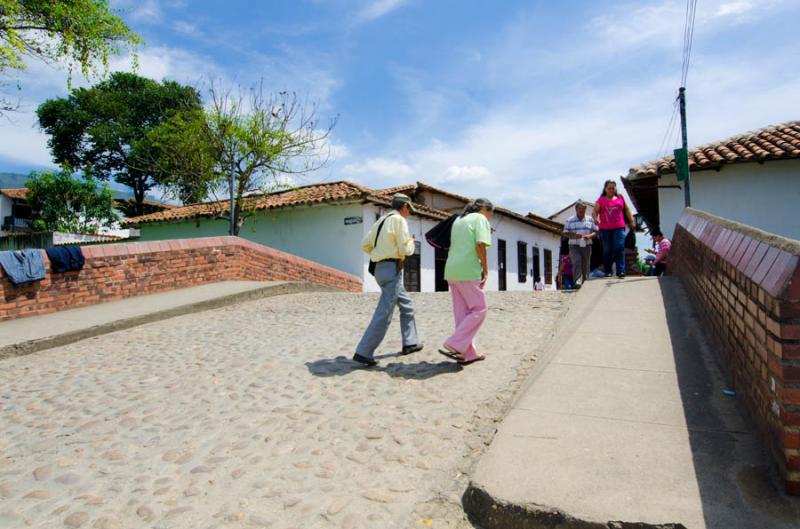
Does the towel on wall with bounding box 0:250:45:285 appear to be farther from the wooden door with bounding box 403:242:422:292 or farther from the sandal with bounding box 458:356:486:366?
the wooden door with bounding box 403:242:422:292

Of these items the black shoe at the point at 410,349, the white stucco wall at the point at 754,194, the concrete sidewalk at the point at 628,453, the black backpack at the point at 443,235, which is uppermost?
the white stucco wall at the point at 754,194

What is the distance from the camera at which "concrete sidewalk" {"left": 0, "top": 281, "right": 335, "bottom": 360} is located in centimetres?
621

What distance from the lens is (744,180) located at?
41.4ft

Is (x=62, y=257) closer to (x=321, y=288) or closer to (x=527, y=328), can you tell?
(x=321, y=288)

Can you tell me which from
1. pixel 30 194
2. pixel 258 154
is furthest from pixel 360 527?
pixel 30 194

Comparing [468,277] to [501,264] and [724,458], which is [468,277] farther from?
[501,264]

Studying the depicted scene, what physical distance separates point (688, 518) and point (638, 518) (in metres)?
0.19

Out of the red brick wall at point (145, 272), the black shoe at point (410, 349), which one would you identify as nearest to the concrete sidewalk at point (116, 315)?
the red brick wall at point (145, 272)

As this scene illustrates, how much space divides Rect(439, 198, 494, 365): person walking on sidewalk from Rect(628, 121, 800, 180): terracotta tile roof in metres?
10.9

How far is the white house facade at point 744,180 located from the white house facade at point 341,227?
736 centimetres

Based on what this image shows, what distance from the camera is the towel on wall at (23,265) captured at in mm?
7516

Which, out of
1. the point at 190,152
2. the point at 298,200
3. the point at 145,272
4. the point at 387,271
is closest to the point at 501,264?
the point at 298,200

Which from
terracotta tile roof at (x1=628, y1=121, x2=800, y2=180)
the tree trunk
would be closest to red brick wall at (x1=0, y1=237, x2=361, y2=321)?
terracotta tile roof at (x1=628, y1=121, x2=800, y2=180)

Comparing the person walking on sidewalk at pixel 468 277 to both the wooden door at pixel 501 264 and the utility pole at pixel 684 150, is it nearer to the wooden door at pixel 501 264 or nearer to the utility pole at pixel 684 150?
the utility pole at pixel 684 150
